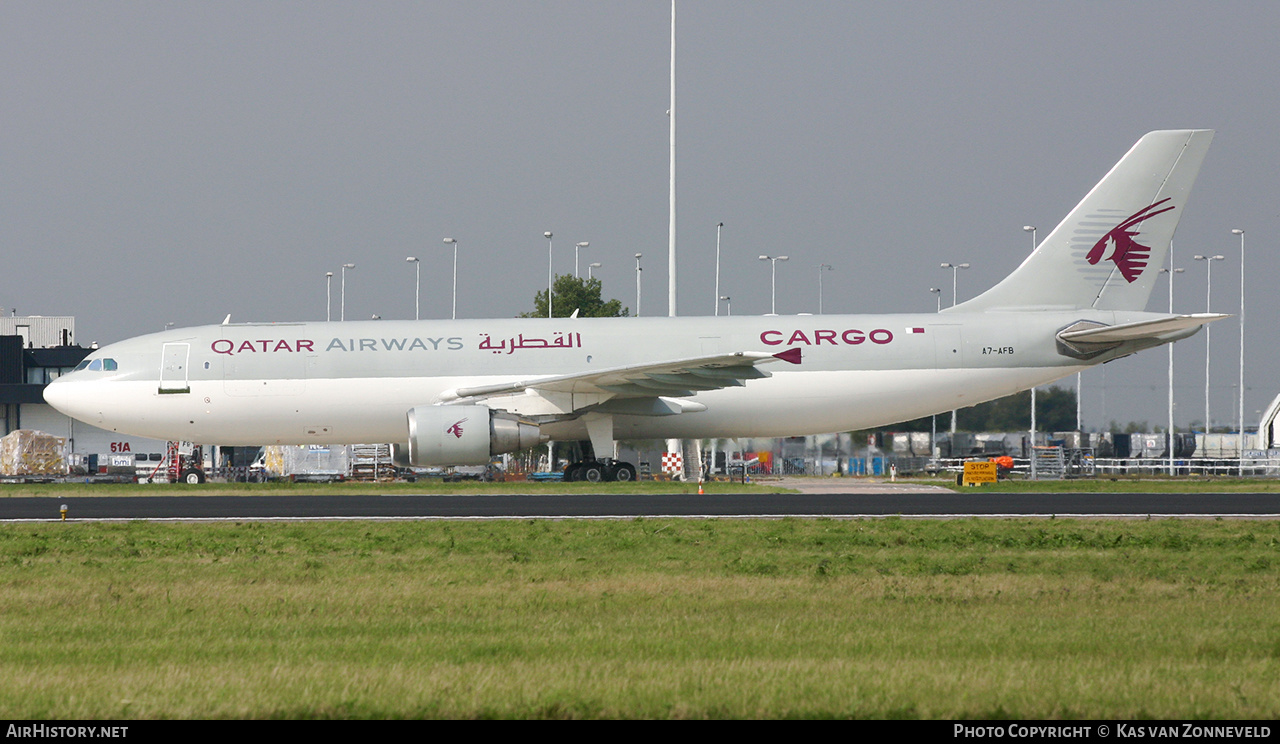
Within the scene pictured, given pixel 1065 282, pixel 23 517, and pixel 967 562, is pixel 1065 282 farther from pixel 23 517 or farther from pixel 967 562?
pixel 23 517

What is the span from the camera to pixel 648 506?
794 inches

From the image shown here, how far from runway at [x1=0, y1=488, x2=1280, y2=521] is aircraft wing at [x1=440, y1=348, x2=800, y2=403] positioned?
301 cm

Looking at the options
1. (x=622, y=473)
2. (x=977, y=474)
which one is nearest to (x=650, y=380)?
(x=622, y=473)

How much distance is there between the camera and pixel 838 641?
25.8ft

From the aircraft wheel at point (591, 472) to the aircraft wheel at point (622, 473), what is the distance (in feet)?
1.12

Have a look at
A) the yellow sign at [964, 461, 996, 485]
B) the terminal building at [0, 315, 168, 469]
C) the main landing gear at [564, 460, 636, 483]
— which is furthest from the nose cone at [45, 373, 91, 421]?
the terminal building at [0, 315, 168, 469]

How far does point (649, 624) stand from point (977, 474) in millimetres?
23124

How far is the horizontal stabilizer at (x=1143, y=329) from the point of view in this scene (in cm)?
2695

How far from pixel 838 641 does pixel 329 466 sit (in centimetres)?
4450

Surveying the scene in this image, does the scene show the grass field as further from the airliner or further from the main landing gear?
the main landing gear

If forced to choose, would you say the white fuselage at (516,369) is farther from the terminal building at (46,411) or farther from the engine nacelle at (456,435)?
the terminal building at (46,411)

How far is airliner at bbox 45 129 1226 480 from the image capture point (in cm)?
2783

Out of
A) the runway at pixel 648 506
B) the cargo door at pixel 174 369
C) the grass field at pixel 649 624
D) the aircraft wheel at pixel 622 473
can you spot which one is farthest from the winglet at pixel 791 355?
the grass field at pixel 649 624
